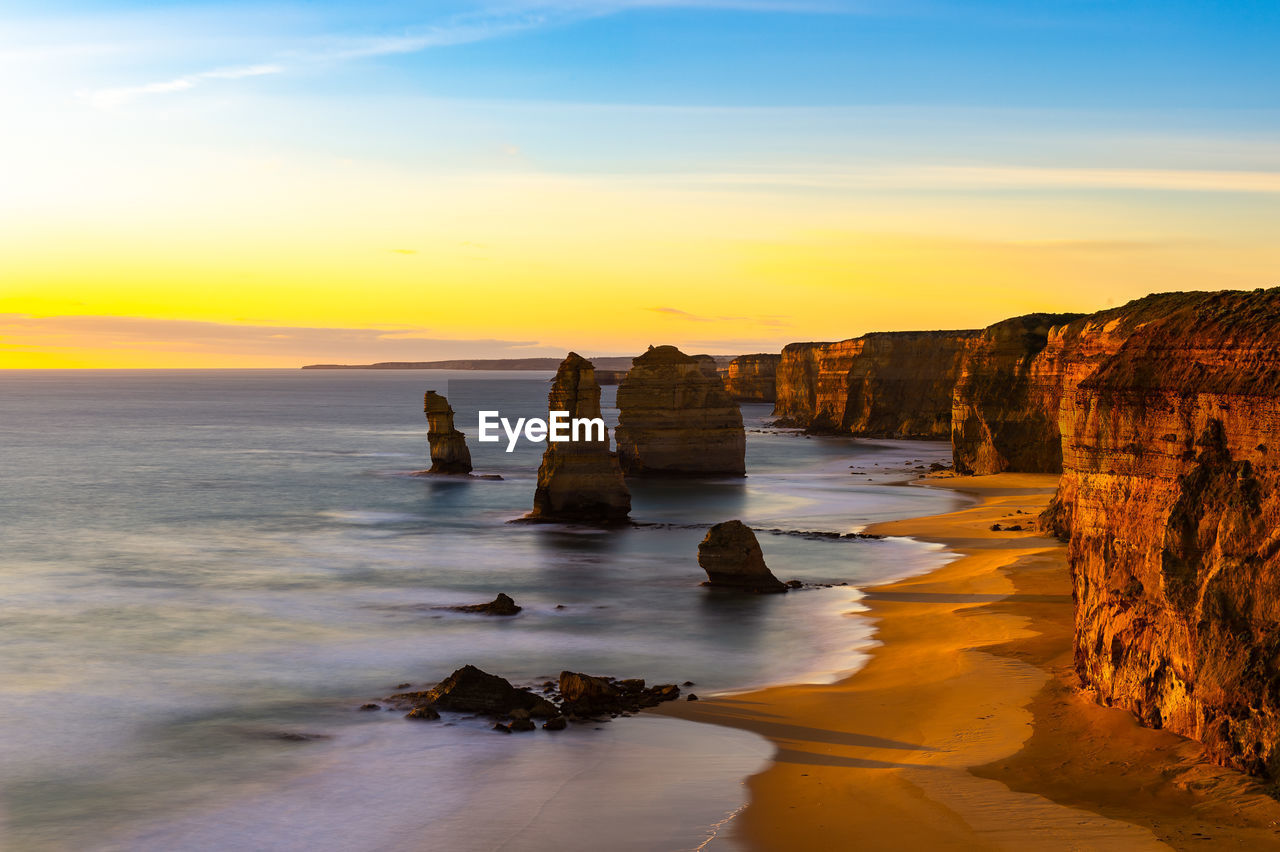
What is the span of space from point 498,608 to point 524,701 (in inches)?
516

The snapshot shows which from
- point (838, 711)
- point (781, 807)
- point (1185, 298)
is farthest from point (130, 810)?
point (1185, 298)

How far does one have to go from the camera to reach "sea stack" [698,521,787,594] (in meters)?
42.3

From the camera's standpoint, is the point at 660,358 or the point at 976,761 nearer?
the point at 976,761

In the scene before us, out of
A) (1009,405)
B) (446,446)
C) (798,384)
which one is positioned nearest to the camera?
(1009,405)

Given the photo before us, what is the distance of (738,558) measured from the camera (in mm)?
42312

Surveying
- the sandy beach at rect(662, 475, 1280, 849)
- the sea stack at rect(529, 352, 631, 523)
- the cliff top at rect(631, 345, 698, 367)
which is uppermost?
the cliff top at rect(631, 345, 698, 367)

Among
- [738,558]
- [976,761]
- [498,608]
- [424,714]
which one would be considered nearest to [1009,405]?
[738,558]

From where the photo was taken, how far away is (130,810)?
22828mm

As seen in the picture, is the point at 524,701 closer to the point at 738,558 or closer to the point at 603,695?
the point at 603,695

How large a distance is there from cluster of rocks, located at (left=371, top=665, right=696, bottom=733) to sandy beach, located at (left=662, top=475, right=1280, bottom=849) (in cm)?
121

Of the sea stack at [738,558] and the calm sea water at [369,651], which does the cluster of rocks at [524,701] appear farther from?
the sea stack at [738,558]

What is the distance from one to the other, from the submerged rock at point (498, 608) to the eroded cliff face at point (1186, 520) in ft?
68.8

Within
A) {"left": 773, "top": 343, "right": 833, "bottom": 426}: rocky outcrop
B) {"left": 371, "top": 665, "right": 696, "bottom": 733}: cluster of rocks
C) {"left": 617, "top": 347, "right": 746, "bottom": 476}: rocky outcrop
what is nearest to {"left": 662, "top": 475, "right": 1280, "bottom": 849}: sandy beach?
{"left": 371, "top": 665, "right": 696, "bottom": 733}: cluster of rocks

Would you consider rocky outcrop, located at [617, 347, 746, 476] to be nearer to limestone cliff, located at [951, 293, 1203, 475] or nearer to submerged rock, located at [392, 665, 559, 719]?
limestone cliff, located at [951, 293, 1203, 475]
